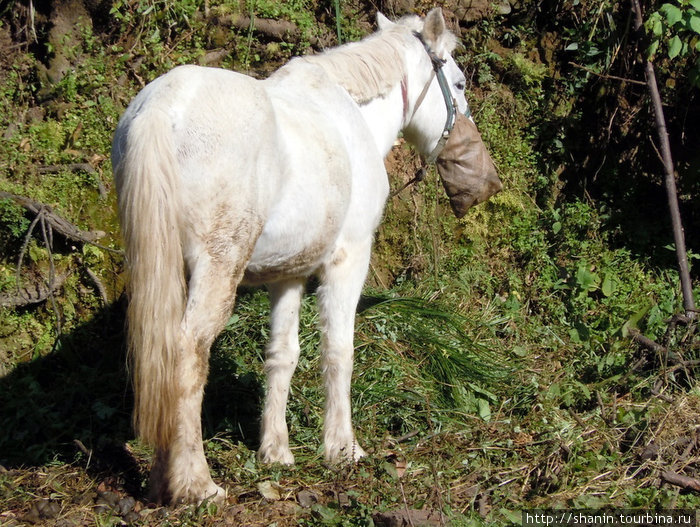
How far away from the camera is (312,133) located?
3.65 m

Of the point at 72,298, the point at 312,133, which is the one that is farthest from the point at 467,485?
the point at 72,298

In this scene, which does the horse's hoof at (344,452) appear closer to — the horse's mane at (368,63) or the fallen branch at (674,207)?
the horse's mane at (368,63)

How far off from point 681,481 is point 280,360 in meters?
2.16

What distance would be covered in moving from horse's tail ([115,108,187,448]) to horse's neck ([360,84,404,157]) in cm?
156

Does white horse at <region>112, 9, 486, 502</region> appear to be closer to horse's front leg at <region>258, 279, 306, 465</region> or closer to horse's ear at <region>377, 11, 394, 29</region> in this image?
horse's front leg at <region>258, 279, 306, 465</region>

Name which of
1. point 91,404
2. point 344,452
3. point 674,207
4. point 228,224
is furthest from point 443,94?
point 91,404

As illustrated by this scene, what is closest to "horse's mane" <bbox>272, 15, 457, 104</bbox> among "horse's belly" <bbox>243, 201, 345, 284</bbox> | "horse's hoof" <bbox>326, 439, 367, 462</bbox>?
"horse's belly" <bbox>243, 201, 345, 284</bbox>

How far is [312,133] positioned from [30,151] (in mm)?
2917

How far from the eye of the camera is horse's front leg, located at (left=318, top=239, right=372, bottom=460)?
4086 millimetres

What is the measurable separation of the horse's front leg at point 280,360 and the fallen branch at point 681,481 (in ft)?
6.36

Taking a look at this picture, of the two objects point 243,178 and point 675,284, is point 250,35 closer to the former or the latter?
point 243,178

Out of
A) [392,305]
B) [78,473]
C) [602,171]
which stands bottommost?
[78,473]

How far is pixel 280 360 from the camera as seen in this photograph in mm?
4234

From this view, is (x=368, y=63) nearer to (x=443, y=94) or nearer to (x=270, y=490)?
(x=443, y=94)
